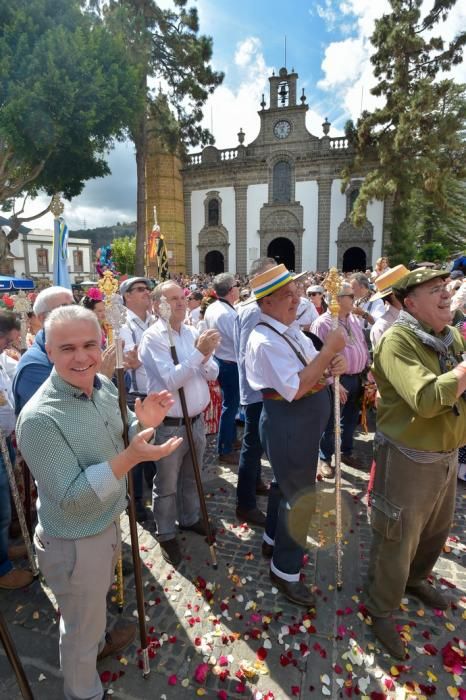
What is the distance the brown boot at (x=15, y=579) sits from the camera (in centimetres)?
308

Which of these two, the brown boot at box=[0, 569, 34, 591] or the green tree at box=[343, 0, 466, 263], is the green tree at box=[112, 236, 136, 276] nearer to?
the green tree at box=[343, 0, 466, 263]

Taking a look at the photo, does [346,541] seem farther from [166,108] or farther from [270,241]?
[270,241]

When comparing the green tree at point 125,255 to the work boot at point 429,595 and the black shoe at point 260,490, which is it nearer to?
the black shoe at point 260,490

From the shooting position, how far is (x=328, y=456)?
16.4 feet

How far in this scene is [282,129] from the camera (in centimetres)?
2931

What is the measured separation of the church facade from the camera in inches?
1098

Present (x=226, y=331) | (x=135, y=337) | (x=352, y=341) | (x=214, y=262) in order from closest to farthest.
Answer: (x=135, y=337) → (x=352, y=341) → (x=226, y=331) → (x=214, y=262)

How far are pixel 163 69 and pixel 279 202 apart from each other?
13187 mm

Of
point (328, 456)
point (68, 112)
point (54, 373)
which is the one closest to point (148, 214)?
point (68, 112)

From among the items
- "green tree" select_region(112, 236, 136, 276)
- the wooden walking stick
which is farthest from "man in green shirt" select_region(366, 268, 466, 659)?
"green tree" select_region(112, 236, 136, 276)

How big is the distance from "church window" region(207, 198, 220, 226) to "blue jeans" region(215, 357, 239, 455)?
2722 centimetres

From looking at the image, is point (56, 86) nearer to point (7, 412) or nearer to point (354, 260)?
point (7, 412)

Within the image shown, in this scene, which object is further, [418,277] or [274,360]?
[274,360]

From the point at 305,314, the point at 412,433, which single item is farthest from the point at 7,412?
the point at 305,314
